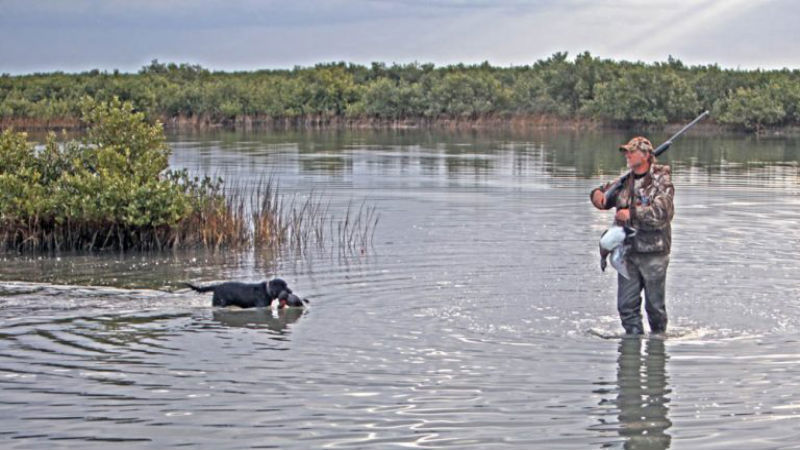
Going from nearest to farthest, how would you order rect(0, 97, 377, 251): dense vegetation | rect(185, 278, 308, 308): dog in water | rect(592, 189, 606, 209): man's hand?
Result: rect(592, 189, 606, 209): man's hand → rect(185, 278, 308, 308): dog in water → rect(0, 97, 377, 251): dense vegetation

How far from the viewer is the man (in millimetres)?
10398

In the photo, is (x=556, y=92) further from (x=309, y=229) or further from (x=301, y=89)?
(x=309, y=229)

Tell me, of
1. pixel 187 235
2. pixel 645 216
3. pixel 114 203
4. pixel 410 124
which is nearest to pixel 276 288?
pixel 645 216

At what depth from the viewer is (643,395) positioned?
9.16 m

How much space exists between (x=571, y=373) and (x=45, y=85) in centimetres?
10306

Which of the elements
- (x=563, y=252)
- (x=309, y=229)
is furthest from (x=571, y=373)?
(x=309, y=229)

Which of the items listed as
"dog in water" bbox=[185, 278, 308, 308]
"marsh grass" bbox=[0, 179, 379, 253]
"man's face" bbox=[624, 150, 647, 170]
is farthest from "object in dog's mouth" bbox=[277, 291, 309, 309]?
"marsh grass" bbox=[0, 179, 379, 253]

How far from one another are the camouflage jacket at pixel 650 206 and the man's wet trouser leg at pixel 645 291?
13 cm

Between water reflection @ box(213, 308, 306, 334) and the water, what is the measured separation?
4 centimetres

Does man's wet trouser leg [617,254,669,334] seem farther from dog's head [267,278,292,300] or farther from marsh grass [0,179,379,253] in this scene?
marsh grass [0,179,379,253]

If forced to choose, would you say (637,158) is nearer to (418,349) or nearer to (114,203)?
(418,349)

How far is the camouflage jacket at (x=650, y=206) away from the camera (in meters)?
10.4

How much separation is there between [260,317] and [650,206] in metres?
4.56

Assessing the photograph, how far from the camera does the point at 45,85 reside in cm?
10581
